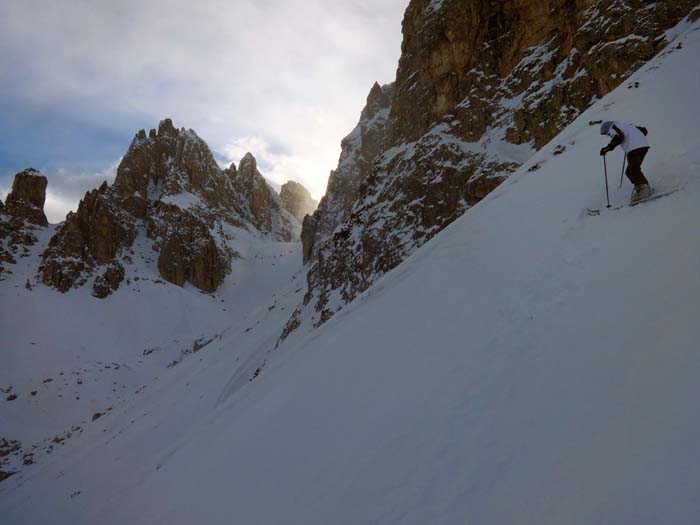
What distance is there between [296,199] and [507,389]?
121m

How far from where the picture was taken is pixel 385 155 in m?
31.8

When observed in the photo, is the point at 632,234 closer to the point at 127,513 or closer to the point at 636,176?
the point at 636,176

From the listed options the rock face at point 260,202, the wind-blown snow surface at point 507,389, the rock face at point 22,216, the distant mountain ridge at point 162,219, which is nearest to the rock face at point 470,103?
the wind-blown snow surface at point 507,389

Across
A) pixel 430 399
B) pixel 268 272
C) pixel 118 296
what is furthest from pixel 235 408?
→ pixel 268 272

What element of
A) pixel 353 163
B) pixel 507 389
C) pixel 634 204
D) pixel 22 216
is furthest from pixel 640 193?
pixel 22 216

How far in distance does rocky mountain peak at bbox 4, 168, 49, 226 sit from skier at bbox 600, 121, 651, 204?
81037mm

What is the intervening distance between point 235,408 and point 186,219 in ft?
235

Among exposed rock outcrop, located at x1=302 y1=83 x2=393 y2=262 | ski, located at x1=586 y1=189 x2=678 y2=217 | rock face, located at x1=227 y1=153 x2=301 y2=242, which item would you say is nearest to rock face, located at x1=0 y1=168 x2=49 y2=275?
rock face, located at x1=227 y1=153 x2=301 y2=242

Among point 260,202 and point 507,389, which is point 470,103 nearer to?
point 507,389

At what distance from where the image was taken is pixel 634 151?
6.37 metres

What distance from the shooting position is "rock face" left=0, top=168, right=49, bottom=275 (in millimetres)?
59853

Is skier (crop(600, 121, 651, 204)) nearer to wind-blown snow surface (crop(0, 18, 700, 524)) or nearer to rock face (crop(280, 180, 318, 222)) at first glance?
wind-blown snow surface (crop(0, 18, 700, 524))

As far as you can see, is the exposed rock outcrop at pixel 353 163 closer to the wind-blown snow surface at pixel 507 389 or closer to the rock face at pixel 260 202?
the wind-blown snow surface at pixel 507 389

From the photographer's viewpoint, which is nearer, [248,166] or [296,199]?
[248,166]
